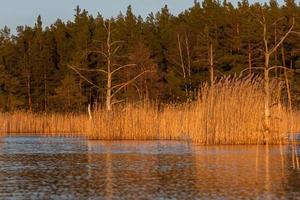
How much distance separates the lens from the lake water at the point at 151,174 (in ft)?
34.9

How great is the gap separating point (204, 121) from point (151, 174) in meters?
8.77

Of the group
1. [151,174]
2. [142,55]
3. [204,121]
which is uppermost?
[142,55]

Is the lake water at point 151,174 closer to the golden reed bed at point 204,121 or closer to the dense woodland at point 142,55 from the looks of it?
the golden reed bed at point 204,121

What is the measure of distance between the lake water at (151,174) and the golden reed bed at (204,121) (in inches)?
72.4

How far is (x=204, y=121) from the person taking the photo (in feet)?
72.1

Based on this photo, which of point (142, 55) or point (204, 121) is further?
point (142, 55)

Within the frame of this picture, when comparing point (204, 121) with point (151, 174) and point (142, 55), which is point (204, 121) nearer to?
point (151, 174)

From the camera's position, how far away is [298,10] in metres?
61.9

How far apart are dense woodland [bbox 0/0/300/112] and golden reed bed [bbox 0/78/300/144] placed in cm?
1891

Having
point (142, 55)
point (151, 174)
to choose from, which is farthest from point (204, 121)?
point (142, 55)

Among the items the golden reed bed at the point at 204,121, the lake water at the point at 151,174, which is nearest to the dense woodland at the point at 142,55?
the golden reed bed at the point at 204,121

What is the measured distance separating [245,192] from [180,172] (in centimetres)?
325

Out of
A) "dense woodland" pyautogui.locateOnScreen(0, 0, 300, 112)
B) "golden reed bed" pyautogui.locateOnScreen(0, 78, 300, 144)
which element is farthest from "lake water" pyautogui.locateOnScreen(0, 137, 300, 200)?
"dense woodland" pyautogui.locateOnScreen(0, 0, 300, 112)

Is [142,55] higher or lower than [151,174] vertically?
higher
